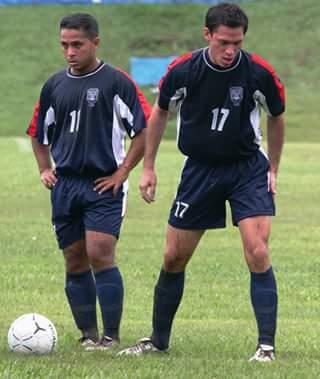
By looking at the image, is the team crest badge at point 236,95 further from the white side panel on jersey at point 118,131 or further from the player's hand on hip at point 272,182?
the white side panel on jersey at point 118,131

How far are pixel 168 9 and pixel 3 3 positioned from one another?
8108 mm

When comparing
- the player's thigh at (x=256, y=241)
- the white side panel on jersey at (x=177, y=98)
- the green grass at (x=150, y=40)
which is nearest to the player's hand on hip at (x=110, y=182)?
the white side panel on jersey at (x=177, y=98)

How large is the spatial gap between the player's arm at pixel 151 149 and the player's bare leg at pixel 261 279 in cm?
65

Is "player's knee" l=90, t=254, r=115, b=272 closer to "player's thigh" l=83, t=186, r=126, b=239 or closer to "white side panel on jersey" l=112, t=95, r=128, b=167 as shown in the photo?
"player's thigh" l=83, t=186, r=126, b=239

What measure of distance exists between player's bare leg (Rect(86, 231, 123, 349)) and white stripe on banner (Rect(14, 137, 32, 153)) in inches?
986

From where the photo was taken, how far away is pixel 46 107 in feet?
26.7

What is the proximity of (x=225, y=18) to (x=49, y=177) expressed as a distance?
180cm

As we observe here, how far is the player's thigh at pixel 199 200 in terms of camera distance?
7.64m

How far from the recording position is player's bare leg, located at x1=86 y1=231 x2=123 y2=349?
25.9 feet

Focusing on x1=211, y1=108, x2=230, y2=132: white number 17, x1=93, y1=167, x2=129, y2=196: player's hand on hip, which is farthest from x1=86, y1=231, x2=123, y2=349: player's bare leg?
x1=211, y1=108, x2=230, y2=132: white number 17

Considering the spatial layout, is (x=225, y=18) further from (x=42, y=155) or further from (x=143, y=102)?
(x=42, y=155)

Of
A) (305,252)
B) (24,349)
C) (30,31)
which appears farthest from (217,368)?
(30,31)

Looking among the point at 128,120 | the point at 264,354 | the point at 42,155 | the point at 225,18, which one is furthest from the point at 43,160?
the point at 264,354

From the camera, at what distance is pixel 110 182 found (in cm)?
793
